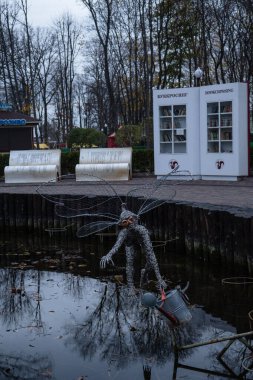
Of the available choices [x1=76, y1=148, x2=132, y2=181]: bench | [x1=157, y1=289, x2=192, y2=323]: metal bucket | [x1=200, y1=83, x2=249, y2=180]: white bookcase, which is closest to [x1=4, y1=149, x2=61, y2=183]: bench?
[x1=76, y1=148, x2=132, y2=181]: bench

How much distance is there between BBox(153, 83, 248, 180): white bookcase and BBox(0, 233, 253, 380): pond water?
797cm

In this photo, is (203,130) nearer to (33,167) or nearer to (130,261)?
(33,167)

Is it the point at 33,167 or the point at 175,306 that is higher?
the point at 33,167

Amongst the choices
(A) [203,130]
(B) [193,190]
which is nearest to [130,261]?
(B) [193,190]

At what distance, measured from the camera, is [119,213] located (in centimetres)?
1594

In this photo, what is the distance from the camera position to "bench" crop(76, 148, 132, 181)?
2264 centimetres

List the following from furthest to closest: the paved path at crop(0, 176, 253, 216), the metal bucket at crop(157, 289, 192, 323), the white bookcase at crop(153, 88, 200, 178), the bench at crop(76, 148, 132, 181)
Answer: the bench at crop(76, 148, 132, 181)
the white bookcase at crop(153, 88, 200, 178)
the paved path at crop(0, 176, 253, 216)
the metal bucket at crop(157, 289, 192, 323)

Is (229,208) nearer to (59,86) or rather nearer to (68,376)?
(68,376)

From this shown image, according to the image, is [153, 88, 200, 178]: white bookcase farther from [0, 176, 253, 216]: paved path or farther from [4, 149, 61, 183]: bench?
[4, 149, 61, 183]: bench

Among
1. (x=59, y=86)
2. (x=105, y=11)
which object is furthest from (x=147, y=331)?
(x=59, y=86)

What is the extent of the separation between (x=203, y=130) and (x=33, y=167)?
630 centimetres

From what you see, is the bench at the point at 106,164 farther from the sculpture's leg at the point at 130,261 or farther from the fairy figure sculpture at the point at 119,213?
the sculpture's leg at the point at 130,261

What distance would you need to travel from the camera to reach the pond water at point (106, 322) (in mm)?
7172

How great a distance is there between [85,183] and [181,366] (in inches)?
590
